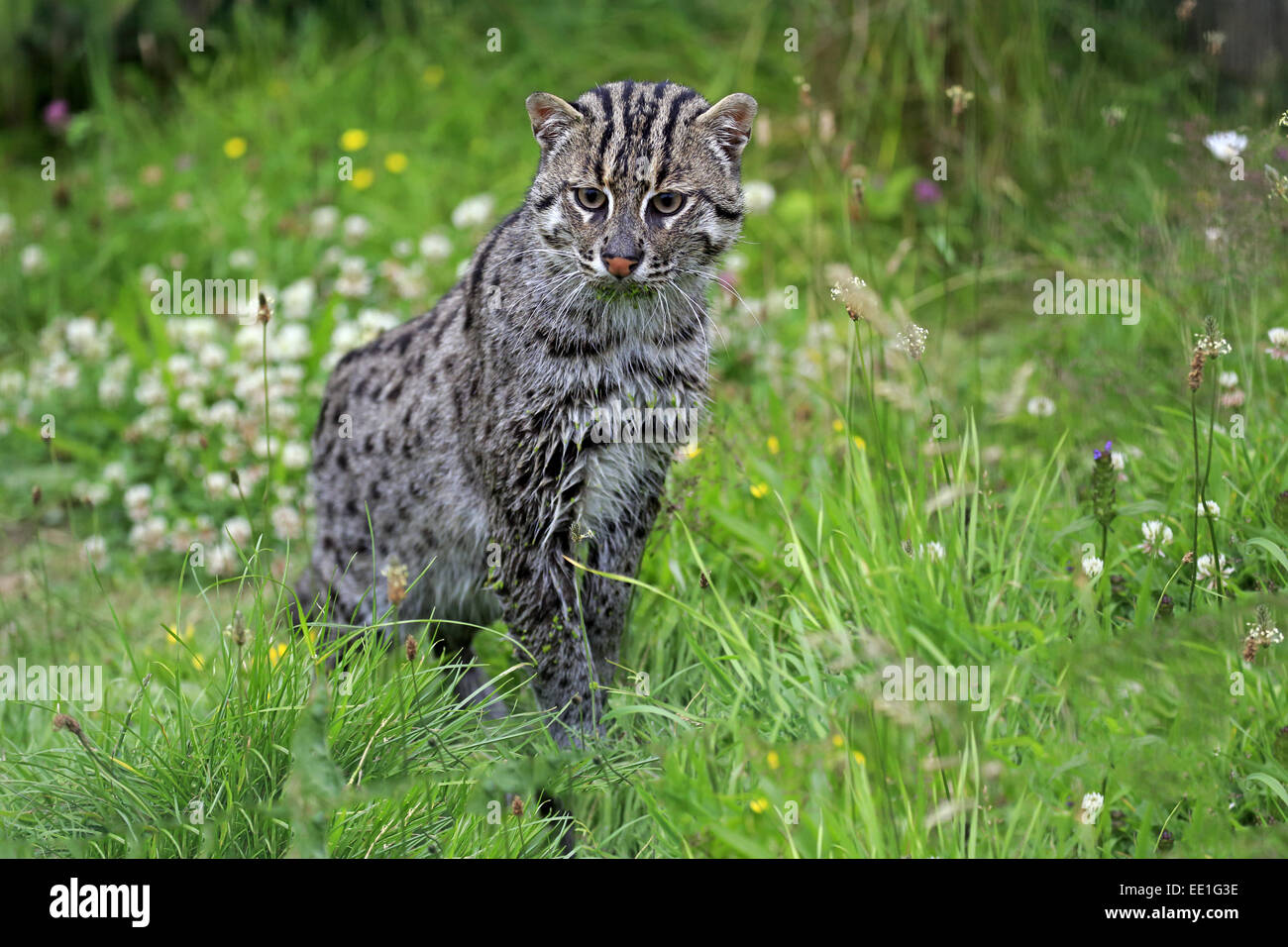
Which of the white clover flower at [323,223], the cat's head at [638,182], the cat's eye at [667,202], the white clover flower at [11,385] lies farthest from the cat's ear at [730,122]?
the white clover flower at [11,385]

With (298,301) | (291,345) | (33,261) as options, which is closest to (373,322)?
(291,345)

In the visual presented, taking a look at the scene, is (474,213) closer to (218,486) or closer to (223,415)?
(223,415)

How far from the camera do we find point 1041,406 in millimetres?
5629

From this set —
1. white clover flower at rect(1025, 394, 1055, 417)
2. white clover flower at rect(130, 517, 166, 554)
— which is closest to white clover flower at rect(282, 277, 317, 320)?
white clover flower at rect(130, 517, 166, 554)

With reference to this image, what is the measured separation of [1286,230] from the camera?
5051mm

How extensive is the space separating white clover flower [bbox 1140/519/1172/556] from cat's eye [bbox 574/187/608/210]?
211 cm

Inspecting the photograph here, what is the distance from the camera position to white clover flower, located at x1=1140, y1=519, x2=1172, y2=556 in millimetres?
4090

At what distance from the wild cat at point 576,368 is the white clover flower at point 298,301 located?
2555 millimetres

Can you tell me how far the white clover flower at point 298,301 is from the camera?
276 inches
